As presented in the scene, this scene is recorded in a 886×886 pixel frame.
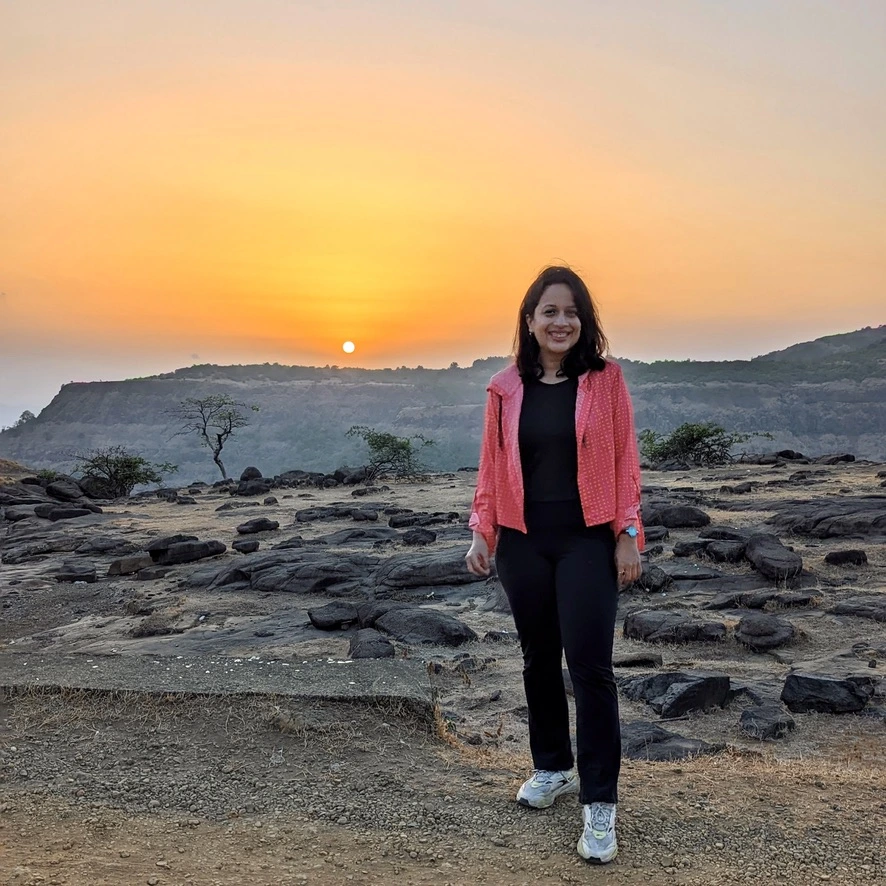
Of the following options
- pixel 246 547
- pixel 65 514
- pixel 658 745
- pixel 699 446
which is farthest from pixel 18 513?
pixel 699 446

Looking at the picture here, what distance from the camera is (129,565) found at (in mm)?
13648

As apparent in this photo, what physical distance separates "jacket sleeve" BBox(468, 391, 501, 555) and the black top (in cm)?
16

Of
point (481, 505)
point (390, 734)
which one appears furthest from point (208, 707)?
point (481, 505)

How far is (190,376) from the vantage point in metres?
132

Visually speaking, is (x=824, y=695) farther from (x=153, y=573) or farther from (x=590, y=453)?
(x=153, y=573)

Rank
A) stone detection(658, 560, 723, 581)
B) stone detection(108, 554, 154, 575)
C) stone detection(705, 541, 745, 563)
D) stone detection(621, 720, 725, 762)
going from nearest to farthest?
stone detection(621, 720, 725, 762), stone detection(658, 560, 723, 581), stone detection(705, 541, 745, 563), stone detection(108, 554, 154, 575)

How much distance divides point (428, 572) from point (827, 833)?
843cm

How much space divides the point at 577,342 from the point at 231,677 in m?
3.05

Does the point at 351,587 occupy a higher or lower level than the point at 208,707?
lower

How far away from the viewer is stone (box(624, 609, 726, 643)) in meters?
8.22

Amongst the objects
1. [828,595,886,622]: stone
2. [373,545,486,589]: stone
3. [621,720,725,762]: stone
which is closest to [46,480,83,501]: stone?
[373,545,486,589]: stone

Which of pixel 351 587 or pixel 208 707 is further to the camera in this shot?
pixel 351 587

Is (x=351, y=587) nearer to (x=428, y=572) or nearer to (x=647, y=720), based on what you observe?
(x=428, y=572)

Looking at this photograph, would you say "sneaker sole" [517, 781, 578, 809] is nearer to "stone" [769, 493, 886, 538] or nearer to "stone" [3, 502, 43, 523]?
"stone" [769, 493, 886, 538]
